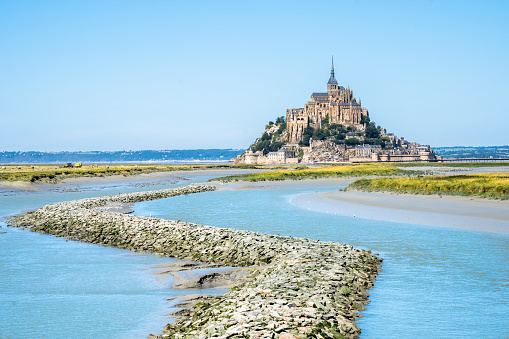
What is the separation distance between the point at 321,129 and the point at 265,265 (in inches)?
7223

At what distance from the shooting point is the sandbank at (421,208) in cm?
2353

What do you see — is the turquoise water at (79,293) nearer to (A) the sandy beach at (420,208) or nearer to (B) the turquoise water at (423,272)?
(B) the turquoise water at (423,272)

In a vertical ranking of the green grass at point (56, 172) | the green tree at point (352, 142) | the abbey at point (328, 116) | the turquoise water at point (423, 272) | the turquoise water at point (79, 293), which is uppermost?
the abbey at point (328, 116)

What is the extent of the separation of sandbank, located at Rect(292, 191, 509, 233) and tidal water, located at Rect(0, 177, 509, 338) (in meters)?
1.71

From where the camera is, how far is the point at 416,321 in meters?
10.6

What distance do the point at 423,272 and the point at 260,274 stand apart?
179 inches

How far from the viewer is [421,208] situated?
2942 cm

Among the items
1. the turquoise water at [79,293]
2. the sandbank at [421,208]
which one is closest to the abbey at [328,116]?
the sandbank at [421,208]

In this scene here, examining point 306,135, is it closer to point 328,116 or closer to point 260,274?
point 328,116

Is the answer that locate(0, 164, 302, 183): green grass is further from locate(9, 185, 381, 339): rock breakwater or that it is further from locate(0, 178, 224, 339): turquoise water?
locate(0, 178, 224, 339): turquoise water

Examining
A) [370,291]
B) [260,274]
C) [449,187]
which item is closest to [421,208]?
[449,187]

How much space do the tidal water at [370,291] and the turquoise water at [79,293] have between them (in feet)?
0.08

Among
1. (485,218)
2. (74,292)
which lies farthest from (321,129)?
(74,292)

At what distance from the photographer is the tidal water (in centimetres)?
1046
